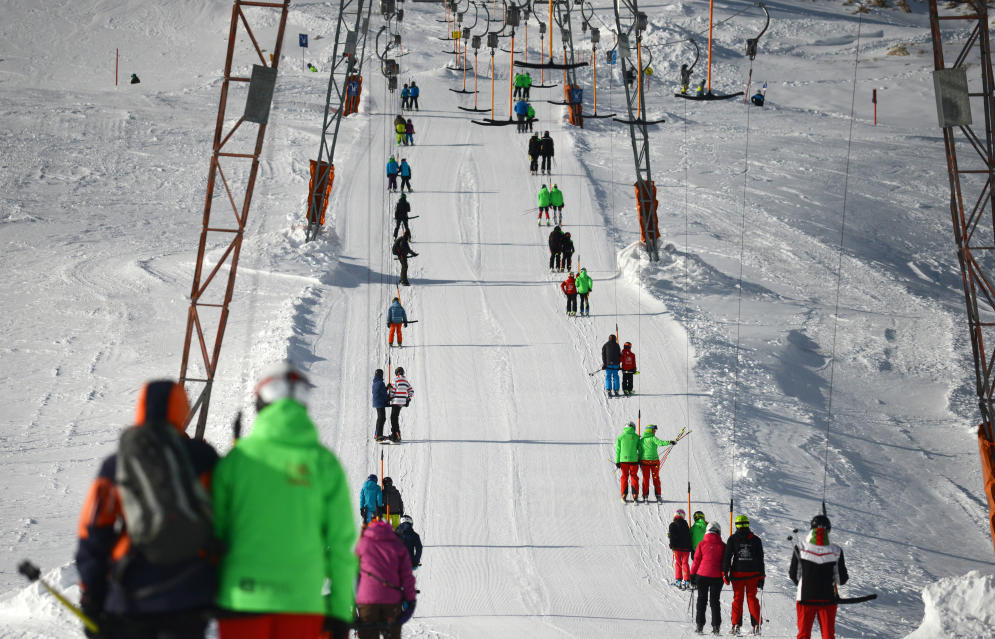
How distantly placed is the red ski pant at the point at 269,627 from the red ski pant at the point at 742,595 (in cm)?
826

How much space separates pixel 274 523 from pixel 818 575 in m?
7.05

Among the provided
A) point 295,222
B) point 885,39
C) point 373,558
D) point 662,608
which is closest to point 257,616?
point 373,558

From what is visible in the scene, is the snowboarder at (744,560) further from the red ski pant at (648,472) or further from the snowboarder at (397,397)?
the snowboarder at (397,397)

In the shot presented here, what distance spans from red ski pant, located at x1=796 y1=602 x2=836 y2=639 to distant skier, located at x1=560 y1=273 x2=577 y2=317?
14.8 meters

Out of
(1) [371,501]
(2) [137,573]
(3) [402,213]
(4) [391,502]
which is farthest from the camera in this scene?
(3) [402,213]

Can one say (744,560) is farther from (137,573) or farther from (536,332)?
(536,332)

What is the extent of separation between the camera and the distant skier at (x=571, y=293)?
24.1 metres

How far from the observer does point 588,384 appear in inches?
820

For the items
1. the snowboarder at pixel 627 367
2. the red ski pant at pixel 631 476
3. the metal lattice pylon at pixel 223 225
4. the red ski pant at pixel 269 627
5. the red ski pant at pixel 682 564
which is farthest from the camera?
the snowboarder at pixel 627 367

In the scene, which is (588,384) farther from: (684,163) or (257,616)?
(684,163)

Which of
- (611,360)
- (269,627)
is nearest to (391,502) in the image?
(611,360)

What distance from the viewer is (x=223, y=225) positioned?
32.7 m

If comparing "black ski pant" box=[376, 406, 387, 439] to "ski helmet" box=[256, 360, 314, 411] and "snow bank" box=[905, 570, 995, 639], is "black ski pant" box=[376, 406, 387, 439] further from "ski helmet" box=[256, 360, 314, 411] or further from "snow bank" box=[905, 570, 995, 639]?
"ski helmet" box=[256, 360, 314, 411]

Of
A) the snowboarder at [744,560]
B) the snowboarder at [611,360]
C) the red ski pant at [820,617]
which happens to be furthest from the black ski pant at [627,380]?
the red ski pant at [820,617]
